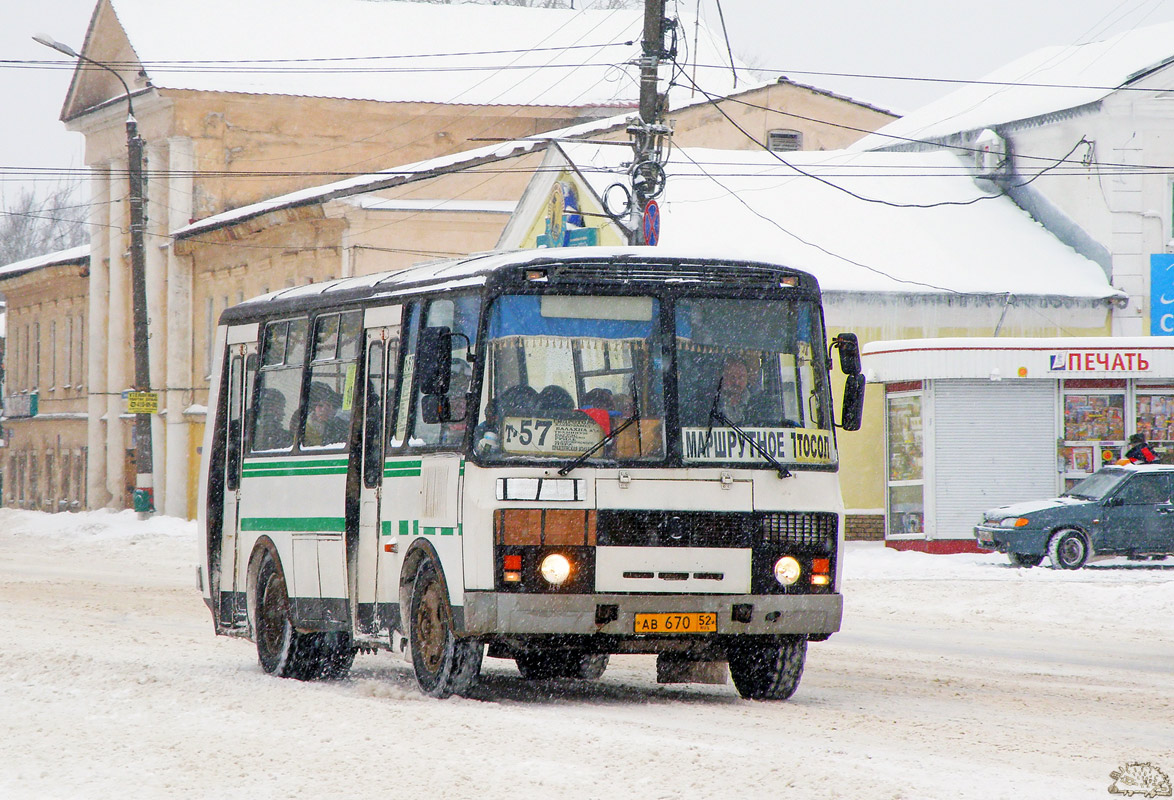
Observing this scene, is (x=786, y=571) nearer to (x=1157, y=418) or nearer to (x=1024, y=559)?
(x=1024, y=559)

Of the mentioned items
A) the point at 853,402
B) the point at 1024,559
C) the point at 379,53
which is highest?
the point at 379,53

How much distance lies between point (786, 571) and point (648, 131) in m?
14.5

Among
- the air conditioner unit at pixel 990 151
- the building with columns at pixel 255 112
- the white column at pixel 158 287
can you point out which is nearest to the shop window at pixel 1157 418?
the air conditioner unit at pixel 990 151

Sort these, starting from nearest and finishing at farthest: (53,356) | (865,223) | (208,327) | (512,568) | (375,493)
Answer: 1. (512,568)
2. (375,493)
3. (865,223)
4. (208,327)
5. (53,356)

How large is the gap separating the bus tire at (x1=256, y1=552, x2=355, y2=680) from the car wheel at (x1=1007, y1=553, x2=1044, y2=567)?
596 inches

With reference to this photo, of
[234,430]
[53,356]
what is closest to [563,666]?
[234,430]

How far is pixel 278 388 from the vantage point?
47.4 feet

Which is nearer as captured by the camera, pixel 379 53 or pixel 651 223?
pixel 651 223

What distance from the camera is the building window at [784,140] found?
4453 cm

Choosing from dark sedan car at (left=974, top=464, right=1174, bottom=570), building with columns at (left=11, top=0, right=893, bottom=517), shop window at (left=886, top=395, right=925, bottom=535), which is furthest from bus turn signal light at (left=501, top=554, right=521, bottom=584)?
building with columns at (left=11, top=0, right=893, bottom=517)

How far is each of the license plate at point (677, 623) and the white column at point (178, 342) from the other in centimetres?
3995

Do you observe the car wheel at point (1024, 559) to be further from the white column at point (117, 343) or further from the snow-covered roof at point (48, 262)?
the snow-covered roof at point (48, 262)

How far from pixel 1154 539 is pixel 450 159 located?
21.7 m

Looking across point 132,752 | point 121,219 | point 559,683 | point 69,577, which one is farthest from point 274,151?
point 132,752
